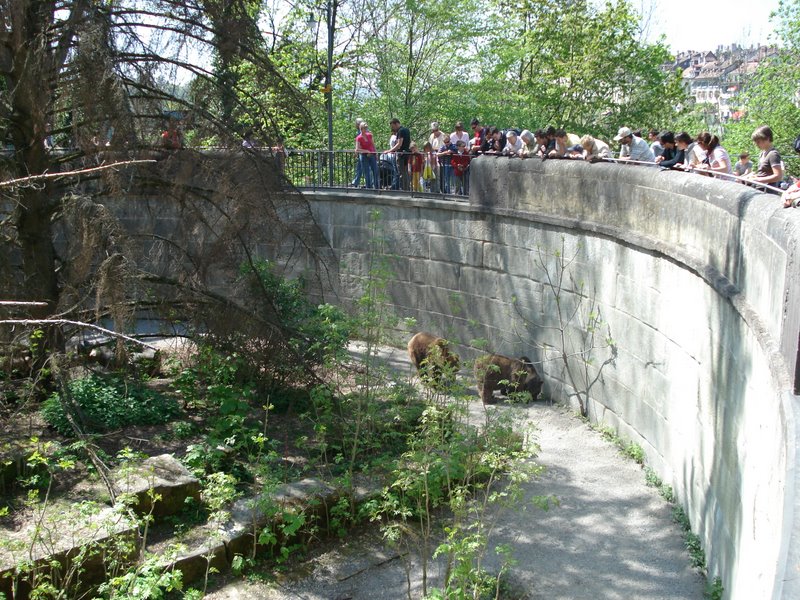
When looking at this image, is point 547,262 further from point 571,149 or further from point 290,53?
point 290,53

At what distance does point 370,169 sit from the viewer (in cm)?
1661

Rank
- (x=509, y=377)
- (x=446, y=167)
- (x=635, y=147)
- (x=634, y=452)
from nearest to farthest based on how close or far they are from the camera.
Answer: (x=634, y=452) < (x=635, y=147) < (x=509, y=377) < (x=446, y=167)

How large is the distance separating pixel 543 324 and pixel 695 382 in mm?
4614

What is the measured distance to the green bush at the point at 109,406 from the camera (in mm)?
9195

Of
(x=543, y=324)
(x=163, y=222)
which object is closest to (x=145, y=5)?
(x=163, y=222)

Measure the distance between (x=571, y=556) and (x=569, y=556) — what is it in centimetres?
2

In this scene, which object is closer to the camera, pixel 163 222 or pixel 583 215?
pixel 583 215

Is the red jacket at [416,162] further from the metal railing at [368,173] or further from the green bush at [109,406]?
the green bush at [109,406]

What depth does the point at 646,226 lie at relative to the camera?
985cm

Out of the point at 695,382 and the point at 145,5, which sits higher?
the point at 145,5

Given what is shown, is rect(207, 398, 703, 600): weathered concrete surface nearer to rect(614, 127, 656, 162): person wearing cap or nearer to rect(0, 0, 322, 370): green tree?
rect(0, 0, 322, 370): green tree

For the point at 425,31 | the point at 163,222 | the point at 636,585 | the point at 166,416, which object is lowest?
the point at 636,585

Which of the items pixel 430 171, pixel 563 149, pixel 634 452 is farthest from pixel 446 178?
pixel 634 452

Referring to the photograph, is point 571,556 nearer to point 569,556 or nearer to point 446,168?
point 569,556
